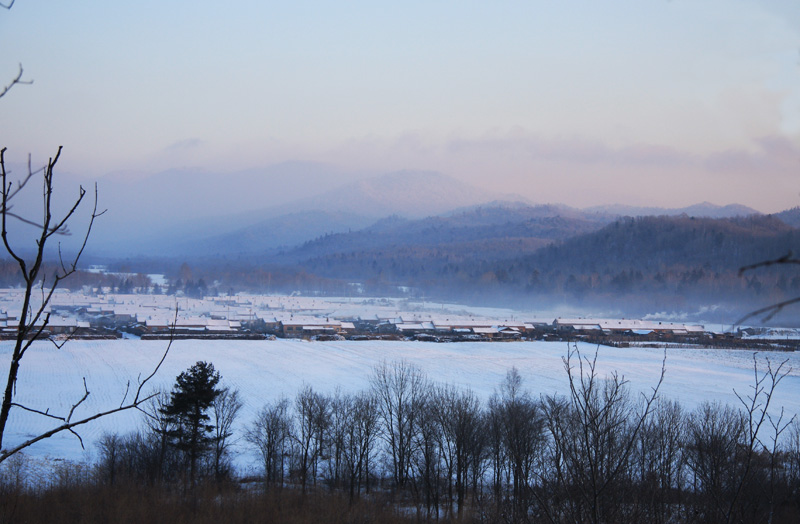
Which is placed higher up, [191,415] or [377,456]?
[191,415]

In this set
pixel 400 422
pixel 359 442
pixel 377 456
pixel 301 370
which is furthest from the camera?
pixel 301 370

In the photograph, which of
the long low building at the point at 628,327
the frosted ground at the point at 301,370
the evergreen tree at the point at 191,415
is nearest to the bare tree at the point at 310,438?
the frosted ground at the point at 301,370

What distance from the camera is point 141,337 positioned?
1697 inches

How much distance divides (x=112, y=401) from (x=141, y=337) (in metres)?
21.1

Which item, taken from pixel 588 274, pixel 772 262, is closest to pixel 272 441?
pixel 772 262

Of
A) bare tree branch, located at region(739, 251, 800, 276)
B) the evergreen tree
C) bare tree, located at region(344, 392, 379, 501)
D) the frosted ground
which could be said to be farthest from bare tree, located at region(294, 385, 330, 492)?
Answer: bare tree branch, located at region(739, 251, 800, 276)

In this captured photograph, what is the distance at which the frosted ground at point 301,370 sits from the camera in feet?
71.2

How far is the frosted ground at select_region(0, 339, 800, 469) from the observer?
71.2ft

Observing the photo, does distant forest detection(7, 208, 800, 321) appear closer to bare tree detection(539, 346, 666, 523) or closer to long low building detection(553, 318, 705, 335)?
long low building detection(553, 318, 705, 335)

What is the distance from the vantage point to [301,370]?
30.8m

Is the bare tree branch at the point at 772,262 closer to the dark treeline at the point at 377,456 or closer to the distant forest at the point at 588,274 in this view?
the dark treeline at the point at 377,456

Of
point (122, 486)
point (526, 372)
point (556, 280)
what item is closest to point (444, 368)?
→ point (526, 372)

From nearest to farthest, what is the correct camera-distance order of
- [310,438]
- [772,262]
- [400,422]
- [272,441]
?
[772,262], [272,441], [400,422], [310,438]

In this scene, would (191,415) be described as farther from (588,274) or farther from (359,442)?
(588,274)
